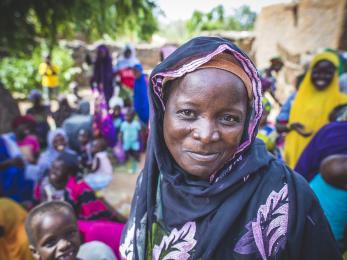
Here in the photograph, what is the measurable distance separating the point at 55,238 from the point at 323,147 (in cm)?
166

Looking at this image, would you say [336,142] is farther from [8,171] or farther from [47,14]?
[47,14]

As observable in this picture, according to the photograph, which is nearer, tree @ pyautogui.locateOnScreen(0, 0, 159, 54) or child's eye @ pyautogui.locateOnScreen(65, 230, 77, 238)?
child's eye @ pyautogui.locateOnScreen(65, 230, 77, 238)

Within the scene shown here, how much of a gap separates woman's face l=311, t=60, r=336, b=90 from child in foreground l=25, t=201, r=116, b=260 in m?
2.78

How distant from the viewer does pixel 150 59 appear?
55.6 ft

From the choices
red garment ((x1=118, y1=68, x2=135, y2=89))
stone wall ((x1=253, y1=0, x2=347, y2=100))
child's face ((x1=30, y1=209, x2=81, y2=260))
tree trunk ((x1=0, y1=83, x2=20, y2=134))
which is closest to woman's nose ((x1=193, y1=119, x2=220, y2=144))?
child's face ((x1=30, y1=209, x2=81, y2=260))

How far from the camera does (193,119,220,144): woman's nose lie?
2.95ft

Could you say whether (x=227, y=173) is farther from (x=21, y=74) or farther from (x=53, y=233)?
(x=21, y=74)

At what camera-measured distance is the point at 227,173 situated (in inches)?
37.6

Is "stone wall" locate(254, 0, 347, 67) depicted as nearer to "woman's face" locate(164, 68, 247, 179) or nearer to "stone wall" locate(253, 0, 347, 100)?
"stone wall" locate(253, 0, 347, 100)

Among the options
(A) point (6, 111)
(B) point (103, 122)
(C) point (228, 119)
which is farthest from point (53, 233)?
(A) point (6, 111)

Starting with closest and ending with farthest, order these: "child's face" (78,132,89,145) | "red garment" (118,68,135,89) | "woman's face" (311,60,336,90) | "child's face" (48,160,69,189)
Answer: "child's face" (48,160,69,189) → "woman's face" (311,60,336,90) → "child's face" (78,132,89,145) → "red garment" (118,68,135,89)

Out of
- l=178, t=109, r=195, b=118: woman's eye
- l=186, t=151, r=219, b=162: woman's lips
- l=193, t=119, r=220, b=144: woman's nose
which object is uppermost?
l=178, t=109, r=195, b=118: woman's eye

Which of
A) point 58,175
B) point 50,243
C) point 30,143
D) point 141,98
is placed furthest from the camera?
point 141,98

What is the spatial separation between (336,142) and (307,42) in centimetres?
965
